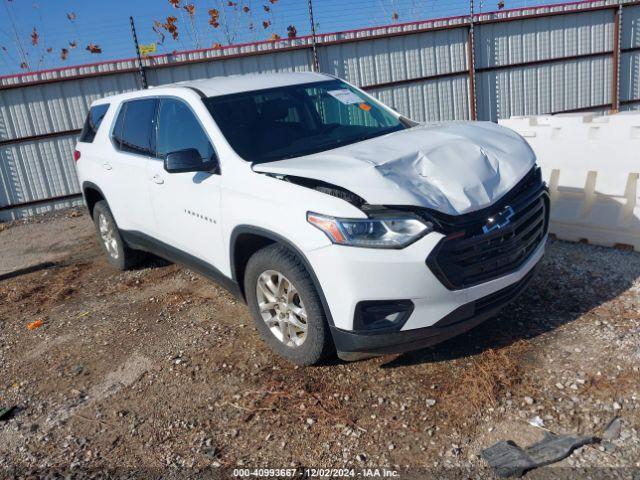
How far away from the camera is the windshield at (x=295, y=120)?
156 inches

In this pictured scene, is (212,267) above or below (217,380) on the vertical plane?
above

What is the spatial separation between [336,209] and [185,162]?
1.29 meters

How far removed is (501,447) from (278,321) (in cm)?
155

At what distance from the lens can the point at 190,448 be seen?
10.2 feet

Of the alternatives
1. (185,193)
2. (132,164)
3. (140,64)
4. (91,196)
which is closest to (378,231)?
(185,193)

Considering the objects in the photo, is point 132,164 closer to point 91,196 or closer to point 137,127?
point 137,127

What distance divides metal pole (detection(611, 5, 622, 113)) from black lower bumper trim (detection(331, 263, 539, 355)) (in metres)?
11.0

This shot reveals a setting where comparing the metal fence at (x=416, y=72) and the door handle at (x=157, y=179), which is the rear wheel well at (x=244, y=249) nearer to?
the door handle at (x=157, y=179)

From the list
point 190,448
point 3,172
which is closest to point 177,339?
point 190,448

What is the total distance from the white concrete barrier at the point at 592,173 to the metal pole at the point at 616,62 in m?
8.00

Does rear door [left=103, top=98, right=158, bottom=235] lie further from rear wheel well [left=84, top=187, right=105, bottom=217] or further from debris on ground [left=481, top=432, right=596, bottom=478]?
debris on ground [left=481, top=432, right=596, bottom=478]

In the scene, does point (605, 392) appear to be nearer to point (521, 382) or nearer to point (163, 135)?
point (521, 382)

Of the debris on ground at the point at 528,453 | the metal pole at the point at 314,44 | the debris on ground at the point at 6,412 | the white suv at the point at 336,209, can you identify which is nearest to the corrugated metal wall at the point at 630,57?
the metal pole at the point at 314,44

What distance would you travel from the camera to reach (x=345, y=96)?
4762mm
